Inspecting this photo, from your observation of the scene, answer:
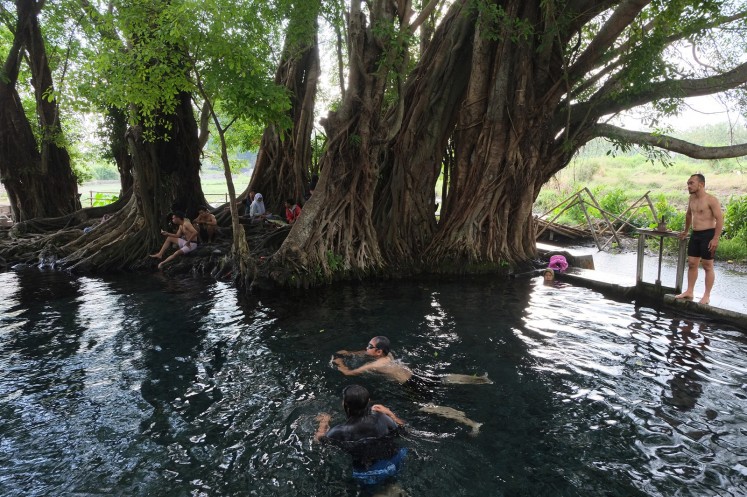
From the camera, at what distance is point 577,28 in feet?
30.5

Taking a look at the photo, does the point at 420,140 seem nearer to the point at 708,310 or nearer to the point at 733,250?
the point at 708,310

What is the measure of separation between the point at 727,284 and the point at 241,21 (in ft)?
33.7

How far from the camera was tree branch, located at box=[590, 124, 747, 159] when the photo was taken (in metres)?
8.79

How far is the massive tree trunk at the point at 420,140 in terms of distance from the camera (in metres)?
10.6

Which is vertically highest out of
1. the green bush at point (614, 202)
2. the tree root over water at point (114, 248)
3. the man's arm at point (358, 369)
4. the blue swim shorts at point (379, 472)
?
the green bush at point (614, 202)

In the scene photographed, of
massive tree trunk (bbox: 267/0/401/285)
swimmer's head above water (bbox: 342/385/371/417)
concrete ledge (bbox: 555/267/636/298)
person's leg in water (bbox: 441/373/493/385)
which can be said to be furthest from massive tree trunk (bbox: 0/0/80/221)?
concrete ledge (bbox: 555/267/636/298)

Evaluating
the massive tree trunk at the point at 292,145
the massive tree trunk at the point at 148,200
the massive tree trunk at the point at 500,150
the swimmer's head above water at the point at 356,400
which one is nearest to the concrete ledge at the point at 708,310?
the massive tree trunk at the point at 500,150

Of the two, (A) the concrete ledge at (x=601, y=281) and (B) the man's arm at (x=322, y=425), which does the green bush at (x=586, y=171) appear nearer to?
(A) the concrete ledge at (x=601, y=281)

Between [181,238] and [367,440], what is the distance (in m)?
9.02

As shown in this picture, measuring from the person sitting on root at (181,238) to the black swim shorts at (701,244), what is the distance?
31.8 feet

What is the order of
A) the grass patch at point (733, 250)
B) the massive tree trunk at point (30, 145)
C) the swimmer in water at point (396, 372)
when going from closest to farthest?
1. the swimmer in water at point (396, 372)
2. the grass patch at point (733, 250)
3. the massive tree trunk at point (30, 145)

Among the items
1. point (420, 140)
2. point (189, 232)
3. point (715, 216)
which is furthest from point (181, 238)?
point (715, 216)

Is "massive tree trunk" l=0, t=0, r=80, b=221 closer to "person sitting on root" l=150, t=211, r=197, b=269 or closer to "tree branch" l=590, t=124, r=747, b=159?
"person sitting on root" l=150, t=211, r=197, b=269

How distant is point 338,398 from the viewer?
4.79 m
